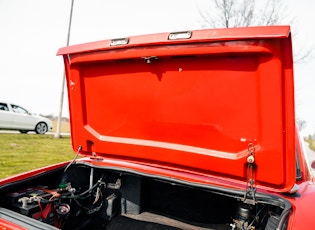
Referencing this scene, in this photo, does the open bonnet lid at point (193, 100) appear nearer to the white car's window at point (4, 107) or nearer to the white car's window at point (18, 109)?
the white car's window at point (4, 107)

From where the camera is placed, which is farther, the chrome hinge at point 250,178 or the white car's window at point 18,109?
the white car's window at point 18,109

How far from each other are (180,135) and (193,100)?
34 cm

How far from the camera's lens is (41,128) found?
1385cm

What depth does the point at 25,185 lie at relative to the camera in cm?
216

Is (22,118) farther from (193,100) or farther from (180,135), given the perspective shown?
(193,100)

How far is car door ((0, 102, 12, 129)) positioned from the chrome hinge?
13.1 meters

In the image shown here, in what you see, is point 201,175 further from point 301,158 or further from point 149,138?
point 301,158

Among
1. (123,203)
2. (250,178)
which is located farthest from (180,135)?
(123,203)

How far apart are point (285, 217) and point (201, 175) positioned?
0.73 m

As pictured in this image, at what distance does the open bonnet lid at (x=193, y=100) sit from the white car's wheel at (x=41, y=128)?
12.5 meters

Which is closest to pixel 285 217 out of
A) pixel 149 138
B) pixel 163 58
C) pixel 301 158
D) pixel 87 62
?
pixel 301 158

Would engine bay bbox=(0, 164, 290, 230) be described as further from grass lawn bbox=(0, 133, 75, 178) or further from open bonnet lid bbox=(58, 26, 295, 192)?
grass lawn bbox=(0, 133, 75, 178)

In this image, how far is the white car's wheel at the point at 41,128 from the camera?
44.5 ft

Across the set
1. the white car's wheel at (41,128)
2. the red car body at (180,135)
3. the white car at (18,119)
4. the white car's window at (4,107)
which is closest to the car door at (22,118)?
the white car at (18,119)
